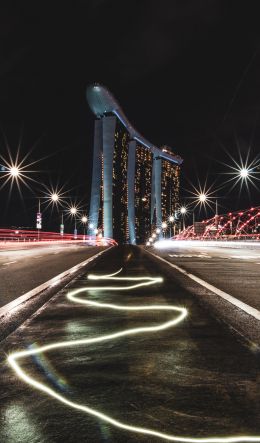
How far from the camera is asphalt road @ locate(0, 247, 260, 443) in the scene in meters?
3.50

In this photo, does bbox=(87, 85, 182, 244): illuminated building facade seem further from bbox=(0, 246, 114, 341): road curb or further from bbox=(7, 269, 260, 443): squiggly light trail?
bbox=(7, 269, 260, 443): squiggly light trail

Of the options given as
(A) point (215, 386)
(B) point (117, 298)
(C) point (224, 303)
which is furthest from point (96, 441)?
(B) point (117, 298)

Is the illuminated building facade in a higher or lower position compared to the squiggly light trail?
A: higher

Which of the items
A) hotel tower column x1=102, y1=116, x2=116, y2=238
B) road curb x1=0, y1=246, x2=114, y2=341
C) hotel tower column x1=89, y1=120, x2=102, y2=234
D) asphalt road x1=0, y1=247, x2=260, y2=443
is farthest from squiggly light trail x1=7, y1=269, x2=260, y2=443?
hotel tower column x1=102, y1=116, x2=116, y2=238

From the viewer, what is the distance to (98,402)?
4.03 m

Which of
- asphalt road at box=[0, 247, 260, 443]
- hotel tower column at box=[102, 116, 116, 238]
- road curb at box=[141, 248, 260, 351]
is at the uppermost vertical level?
hotel tower column at box=[102, 116, 116, 238]

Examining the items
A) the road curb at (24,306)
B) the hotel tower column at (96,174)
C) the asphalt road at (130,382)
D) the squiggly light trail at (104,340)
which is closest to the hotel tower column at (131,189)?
the hotel tower column at (96,174)

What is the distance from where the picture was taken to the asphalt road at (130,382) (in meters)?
3.50

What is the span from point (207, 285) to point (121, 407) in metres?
9.42

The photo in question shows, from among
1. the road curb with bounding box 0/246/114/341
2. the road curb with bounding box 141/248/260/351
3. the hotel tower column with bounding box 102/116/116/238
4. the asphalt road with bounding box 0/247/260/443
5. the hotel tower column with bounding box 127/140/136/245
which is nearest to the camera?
the asphalt road with bounding box 0/247/260/443

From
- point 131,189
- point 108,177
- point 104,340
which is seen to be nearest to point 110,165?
point 108,177

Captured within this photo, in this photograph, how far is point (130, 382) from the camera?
4.59 m

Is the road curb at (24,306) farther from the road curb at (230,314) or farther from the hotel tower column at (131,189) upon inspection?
the hotel tower column at (131,189)

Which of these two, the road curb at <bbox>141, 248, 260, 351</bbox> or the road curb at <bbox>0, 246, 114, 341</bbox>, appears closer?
the road curb at <bbox>141, 248, 260, 351</bbox>
